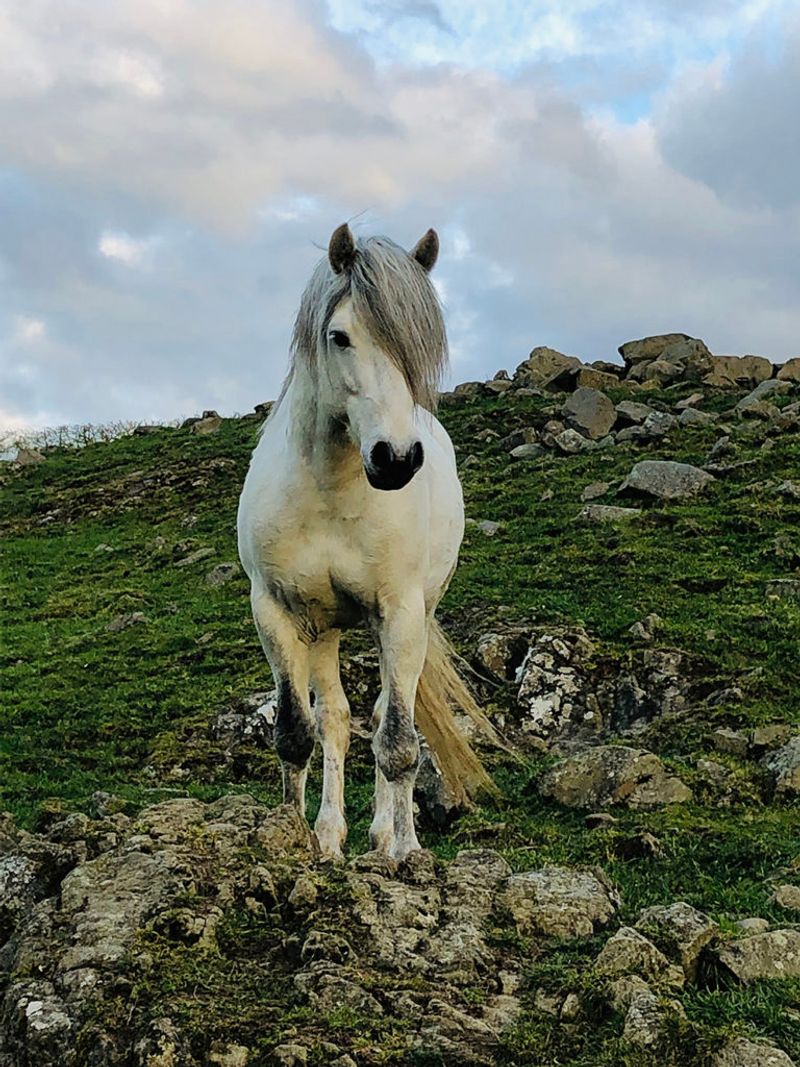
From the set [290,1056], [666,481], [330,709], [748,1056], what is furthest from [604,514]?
[290,1056]

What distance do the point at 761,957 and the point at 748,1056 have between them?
2.61ft

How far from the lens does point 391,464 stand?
5422mm

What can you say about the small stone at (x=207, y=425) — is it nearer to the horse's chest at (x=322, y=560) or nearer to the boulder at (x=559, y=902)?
the horse's chest at (x=322, y=560)

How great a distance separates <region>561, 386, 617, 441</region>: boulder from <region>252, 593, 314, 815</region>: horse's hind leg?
52.9ft

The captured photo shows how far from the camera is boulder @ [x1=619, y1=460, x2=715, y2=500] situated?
17266mm

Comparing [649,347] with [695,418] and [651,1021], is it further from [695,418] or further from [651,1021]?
[651,1021]

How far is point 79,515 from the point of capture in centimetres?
2333

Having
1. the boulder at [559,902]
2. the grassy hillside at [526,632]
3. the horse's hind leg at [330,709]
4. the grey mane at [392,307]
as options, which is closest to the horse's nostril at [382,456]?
the grey mane at [392,307]

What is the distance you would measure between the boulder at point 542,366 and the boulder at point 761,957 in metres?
23.6

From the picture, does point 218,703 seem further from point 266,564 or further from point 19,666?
point 266,564

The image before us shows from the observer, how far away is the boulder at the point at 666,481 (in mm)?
17266

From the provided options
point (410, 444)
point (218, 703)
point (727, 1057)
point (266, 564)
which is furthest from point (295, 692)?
point (218, 703)

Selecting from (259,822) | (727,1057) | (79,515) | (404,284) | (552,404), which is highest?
(552,404)

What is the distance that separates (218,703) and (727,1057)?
8.01 meters
